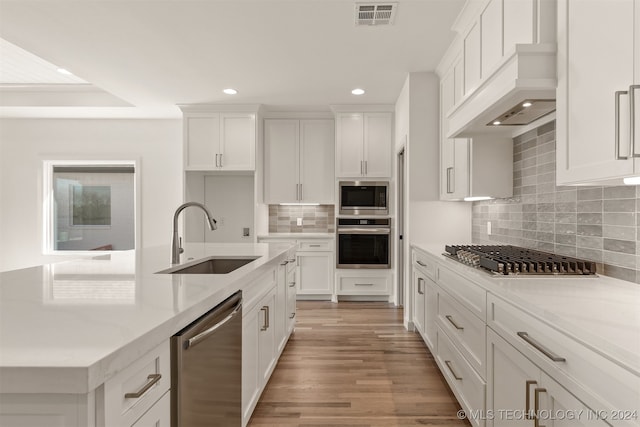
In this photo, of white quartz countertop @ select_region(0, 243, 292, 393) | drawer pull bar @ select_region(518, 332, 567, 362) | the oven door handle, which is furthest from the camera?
the oven door handle

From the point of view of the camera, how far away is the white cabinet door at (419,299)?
123 inches

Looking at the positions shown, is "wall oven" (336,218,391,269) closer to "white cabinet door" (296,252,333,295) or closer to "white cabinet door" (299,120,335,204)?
"white cabinet door" (296,252,333,295)

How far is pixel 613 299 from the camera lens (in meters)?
1.24

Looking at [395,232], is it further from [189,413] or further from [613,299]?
[189,413]

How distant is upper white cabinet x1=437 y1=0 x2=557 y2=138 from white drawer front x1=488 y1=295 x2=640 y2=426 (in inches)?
37.8

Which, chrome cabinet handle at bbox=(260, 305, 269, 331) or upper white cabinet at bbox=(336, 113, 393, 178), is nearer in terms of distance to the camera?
chrome cabinet handle at bbox=(260, 305, 269, 331)

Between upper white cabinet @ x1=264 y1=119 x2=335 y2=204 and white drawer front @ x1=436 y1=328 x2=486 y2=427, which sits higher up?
upper white cabinet @ x1=264 y1=119 x2=335 y2=204

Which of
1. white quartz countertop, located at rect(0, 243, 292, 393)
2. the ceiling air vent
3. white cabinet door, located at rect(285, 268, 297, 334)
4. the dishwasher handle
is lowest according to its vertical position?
white cabinet door, located at rect(285, 268, 297, 334)

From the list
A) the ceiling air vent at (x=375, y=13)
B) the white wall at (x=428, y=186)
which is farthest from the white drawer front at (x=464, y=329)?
the ceiling air vent at (x=375, y=13)

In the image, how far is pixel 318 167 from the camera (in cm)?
511

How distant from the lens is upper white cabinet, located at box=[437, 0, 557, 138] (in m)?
1.54

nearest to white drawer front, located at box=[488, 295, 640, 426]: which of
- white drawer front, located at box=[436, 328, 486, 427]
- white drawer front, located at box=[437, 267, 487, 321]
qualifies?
white drawer front, located at box=[437, 267, 487, 321]

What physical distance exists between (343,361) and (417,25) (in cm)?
265

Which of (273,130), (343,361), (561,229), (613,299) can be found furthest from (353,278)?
(613,299)
